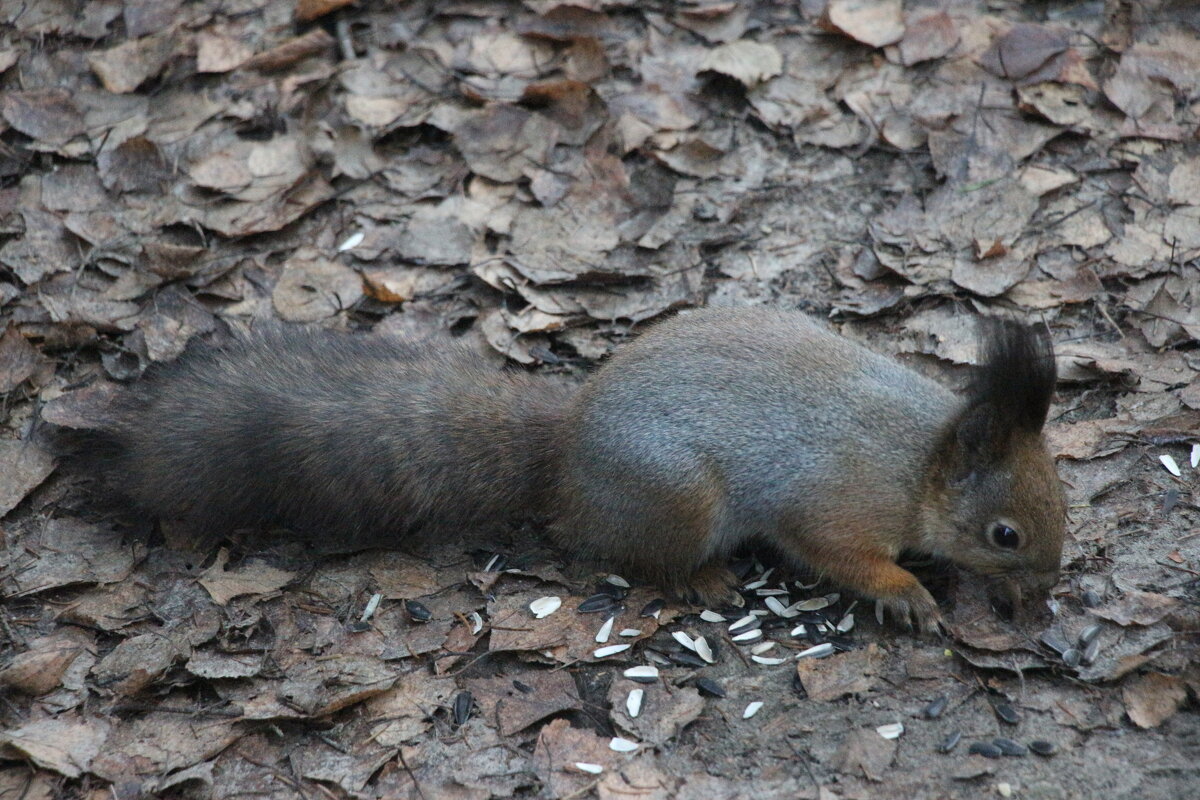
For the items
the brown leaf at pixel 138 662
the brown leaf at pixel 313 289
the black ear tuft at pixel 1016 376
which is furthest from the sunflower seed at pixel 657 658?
the brown leaf at pixel 313 289

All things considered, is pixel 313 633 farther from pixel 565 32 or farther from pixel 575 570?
pixel 565 32

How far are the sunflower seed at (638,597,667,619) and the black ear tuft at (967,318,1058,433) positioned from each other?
1.27m

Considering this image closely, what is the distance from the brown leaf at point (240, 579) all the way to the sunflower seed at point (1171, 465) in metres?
3.18

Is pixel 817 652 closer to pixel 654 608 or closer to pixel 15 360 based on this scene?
pixel 654 608

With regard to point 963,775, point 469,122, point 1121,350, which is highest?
point 469,122

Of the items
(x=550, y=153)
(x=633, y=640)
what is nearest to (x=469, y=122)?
(x=550, y=153)

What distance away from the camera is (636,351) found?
156 inches

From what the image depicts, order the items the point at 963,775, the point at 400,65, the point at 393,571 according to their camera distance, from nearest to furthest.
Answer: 1. the point at 963,775
2. the point at 393,571
3. the point at 400,65

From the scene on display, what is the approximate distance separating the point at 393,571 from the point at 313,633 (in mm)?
374

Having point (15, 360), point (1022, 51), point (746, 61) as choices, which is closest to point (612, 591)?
point (15, 360)

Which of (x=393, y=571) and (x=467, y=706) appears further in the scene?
(x=393, y=571)

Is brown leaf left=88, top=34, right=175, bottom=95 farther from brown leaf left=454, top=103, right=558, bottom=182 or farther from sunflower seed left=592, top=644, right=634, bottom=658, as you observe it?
sunflower seed left=592, top=644, right=634, bottom=658

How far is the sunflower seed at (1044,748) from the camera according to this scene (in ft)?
10.8

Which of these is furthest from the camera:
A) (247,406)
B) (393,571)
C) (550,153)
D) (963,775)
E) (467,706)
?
(550,153)
